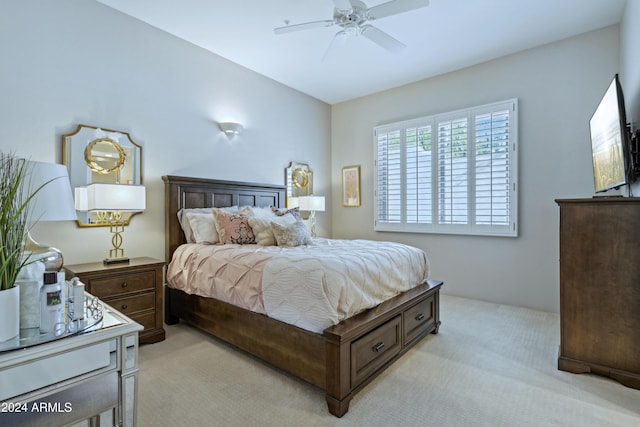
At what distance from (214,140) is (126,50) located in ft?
3.96

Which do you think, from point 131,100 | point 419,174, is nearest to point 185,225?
point 131,100

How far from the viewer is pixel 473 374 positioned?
7.22 feet

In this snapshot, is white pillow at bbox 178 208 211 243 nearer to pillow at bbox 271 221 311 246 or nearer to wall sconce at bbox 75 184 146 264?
wall sconce at bbox 75 184 146 264

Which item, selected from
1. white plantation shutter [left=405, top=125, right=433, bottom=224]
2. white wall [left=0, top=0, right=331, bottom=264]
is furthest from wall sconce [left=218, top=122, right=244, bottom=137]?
white plantation shutter [left=405, top=125, right=433, bottom=224]

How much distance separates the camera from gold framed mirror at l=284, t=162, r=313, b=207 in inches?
188

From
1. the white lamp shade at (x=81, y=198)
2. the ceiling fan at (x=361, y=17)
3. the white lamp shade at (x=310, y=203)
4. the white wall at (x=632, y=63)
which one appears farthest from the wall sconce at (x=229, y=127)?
the white wall at (x=632, y=63)

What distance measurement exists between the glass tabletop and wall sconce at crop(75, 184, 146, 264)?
1327 millimetres

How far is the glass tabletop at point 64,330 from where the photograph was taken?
1047 mm

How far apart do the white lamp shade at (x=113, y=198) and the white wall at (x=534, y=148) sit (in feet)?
11.8

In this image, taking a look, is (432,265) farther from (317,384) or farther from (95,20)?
(95,20)

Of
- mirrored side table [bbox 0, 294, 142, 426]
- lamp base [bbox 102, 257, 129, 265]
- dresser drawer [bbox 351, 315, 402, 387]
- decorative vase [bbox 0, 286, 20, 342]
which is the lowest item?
dresser drawer [bbox 351, 315, 402, 387]

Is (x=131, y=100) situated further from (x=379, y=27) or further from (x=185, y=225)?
(x=379, y=27)

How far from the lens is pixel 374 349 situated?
2.06m

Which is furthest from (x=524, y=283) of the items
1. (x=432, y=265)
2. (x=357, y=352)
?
(x=357, y=352)
